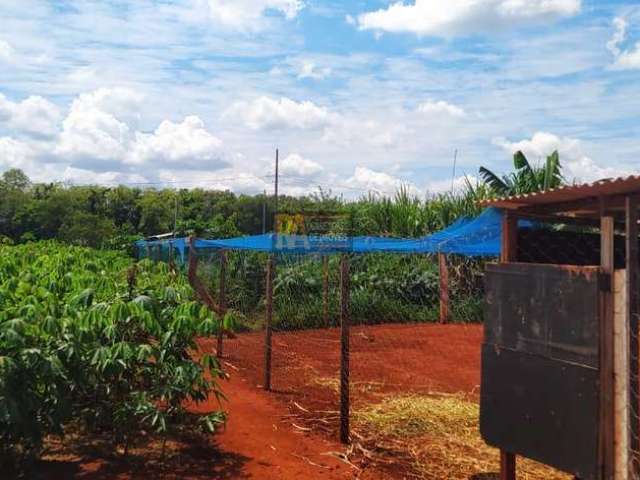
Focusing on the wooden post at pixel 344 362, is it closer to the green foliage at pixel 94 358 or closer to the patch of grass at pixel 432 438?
the patch of grass at pixel 432 438

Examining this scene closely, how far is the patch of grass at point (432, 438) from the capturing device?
4562mm

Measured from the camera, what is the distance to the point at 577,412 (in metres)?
2.95

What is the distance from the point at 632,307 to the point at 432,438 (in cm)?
294

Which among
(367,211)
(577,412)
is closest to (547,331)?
(577,412)

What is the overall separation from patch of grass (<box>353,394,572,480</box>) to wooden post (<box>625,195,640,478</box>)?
174 centimetres

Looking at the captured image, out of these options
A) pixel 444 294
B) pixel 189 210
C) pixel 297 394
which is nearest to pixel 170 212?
pixel 189 210

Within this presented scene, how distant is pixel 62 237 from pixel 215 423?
19.2m

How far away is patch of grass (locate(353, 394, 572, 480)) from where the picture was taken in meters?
4.56

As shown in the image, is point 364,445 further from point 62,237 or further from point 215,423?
point 62,237

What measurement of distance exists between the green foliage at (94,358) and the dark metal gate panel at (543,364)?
6.15 ft

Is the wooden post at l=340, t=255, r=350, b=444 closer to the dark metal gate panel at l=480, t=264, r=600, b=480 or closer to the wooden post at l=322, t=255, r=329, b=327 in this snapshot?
the dark metal gate panel at l=480, t=264, r=600, b=480

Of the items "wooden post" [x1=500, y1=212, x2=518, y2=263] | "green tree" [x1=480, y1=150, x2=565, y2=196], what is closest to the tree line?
"green tree" [x1=480, y1=150, x2=565, y2=196]

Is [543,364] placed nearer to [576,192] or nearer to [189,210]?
[576,192]

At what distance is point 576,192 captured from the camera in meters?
2.95
